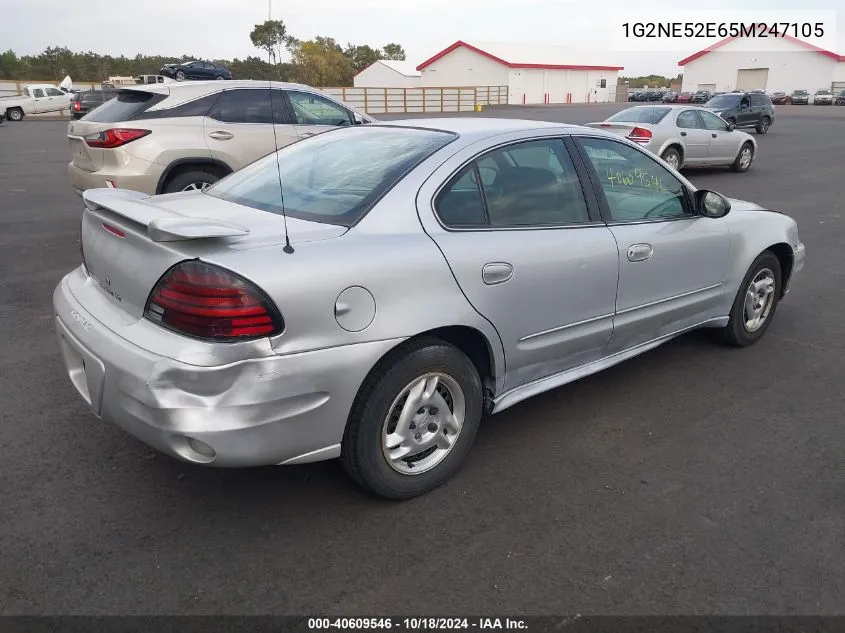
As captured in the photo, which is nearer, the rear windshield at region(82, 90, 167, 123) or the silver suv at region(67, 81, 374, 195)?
the silver suv at region(67, 81, 374, 195)

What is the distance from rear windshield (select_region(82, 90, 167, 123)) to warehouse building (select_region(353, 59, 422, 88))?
6370cm

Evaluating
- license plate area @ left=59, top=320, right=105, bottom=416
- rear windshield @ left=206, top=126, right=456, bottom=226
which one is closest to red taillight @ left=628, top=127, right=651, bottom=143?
rear windshield @ left=206, top=126, right=456, bottom=226

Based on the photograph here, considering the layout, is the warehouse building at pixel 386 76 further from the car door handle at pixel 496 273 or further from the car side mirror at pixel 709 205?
the car door handle at pixel 496 273

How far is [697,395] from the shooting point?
4160 mm

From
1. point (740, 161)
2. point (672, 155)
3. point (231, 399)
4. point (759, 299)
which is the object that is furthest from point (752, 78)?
point (231, 399)

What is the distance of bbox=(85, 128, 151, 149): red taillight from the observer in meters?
7.15

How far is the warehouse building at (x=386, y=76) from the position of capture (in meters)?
68.9

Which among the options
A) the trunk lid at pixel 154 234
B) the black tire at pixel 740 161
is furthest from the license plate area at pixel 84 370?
the black tire at pixel 740 161

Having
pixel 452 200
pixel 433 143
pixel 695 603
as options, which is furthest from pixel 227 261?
pixel 695 603

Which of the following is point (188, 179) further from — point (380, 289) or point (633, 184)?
point (380, 289)

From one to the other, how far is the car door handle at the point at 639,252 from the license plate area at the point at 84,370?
8.65 ft

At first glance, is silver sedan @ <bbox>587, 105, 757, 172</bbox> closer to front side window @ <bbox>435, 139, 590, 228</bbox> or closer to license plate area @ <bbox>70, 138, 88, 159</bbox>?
license plate area @ <bbox>70, 138, 88, 159</bbox>

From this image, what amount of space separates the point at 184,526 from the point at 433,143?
205 centimetres

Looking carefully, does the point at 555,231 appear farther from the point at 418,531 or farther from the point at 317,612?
the point at 317,612
